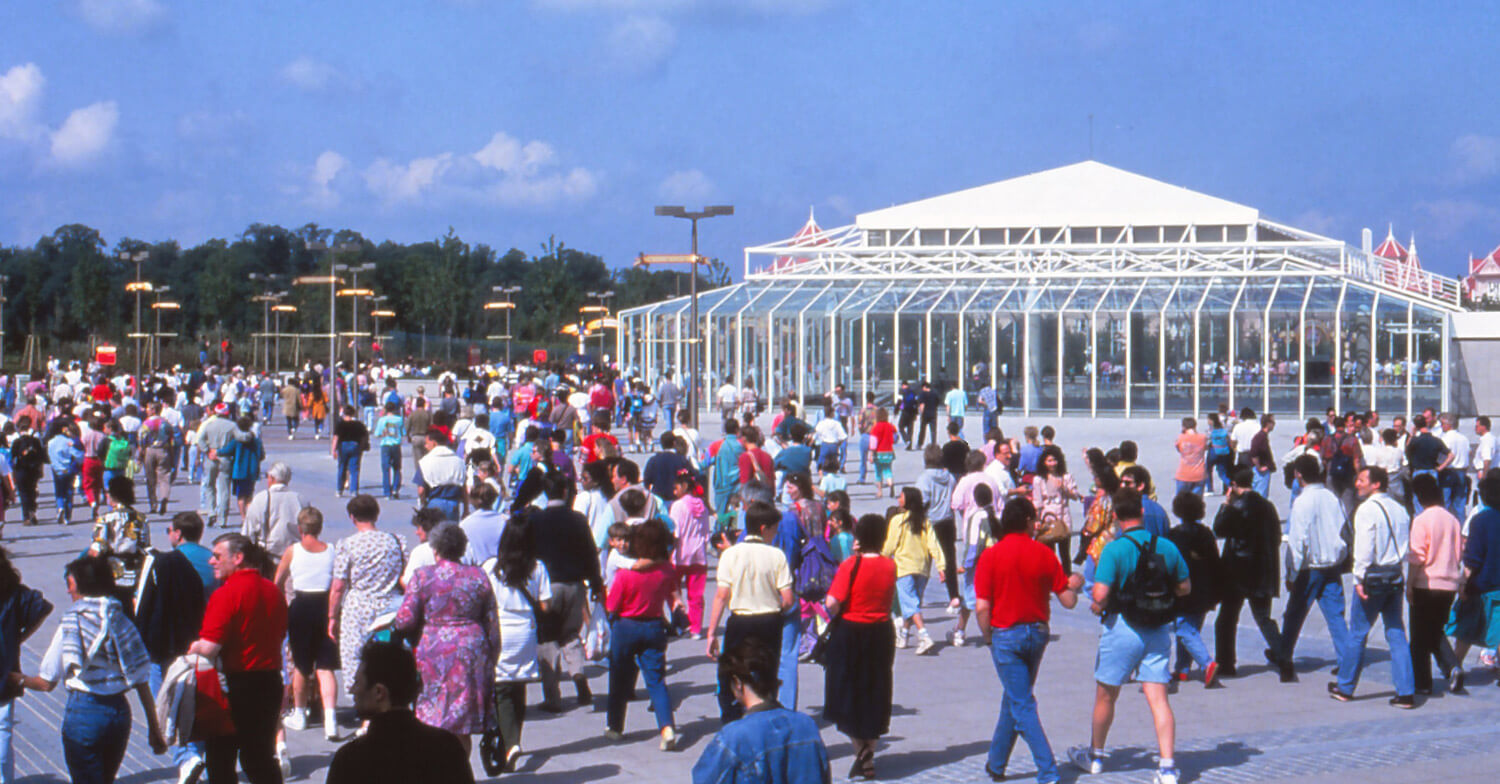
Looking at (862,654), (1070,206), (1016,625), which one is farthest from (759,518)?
(1070,206)

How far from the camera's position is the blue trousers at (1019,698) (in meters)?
7.95

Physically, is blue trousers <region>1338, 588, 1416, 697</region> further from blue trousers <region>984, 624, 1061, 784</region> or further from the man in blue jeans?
blue trousers <region>984, 624, 1061, 784</region>

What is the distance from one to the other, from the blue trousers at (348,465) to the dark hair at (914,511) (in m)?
12.1

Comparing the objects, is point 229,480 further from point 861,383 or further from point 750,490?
point 861,383

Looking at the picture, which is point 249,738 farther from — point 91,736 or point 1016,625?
point 1016,625

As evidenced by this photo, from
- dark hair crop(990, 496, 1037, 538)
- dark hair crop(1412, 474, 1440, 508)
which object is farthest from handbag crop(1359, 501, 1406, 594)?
dark hair crop(990, 496, 1037, 538)

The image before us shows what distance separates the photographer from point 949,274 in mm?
47375

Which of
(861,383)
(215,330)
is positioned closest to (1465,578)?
(861,383)

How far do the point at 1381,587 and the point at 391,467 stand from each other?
52.4 ft

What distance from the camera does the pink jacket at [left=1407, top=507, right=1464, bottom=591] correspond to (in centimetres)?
1019

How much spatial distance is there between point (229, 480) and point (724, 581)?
1210 centimetres

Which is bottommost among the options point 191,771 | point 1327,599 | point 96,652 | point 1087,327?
point 191,771

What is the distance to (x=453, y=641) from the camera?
295 inches

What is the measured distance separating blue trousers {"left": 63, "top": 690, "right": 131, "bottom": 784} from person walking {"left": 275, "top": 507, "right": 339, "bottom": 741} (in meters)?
1.84
